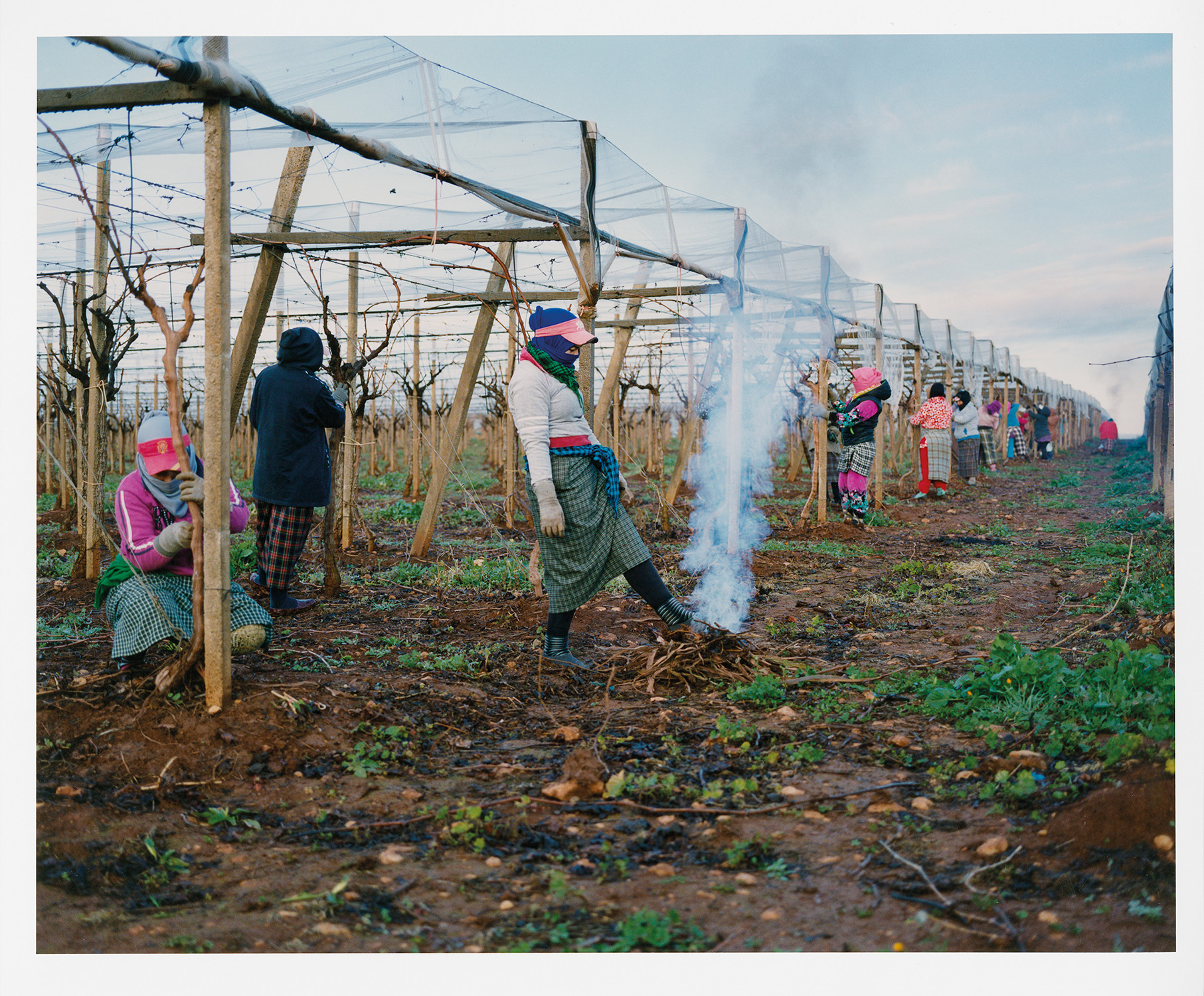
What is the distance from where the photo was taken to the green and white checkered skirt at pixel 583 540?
4102mm

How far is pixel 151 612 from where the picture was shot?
11.5 feet

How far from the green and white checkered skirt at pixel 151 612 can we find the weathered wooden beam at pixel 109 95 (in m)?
1.73

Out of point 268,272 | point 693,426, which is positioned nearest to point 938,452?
point 693,426

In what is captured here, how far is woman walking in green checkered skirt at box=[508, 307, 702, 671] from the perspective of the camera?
3986 mm

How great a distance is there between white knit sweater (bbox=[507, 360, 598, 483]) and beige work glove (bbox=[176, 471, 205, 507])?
135 cm

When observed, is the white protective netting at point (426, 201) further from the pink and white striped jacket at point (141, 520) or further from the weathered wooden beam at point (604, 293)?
the pink and white striped jacket at point (141, 520)

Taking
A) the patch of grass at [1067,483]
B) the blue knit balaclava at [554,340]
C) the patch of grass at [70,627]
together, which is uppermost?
the blue knit balaclava at [554,340]

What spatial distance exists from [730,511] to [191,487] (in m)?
5.65

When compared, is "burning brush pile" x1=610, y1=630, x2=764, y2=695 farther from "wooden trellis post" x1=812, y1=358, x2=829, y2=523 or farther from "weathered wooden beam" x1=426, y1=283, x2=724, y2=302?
"wooden trellis post" x1=812, y1=358, x2=829, y2=523

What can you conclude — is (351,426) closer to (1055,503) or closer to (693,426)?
(693,426)

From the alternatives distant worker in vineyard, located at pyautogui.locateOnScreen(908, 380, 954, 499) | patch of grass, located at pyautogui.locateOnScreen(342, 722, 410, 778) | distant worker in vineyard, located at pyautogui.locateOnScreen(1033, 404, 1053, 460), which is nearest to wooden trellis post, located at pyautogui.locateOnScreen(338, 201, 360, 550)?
patch of grass, located at pyautogui.locateOnScreen(342, 722, 410, 778)

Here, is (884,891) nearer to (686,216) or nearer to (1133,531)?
(686,216)

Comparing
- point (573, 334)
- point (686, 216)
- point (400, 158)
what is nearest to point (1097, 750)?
point (573, 334)

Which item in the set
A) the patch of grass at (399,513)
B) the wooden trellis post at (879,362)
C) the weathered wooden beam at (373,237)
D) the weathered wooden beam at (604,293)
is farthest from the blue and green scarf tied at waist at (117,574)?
the wooden trellis post at (879,362)
